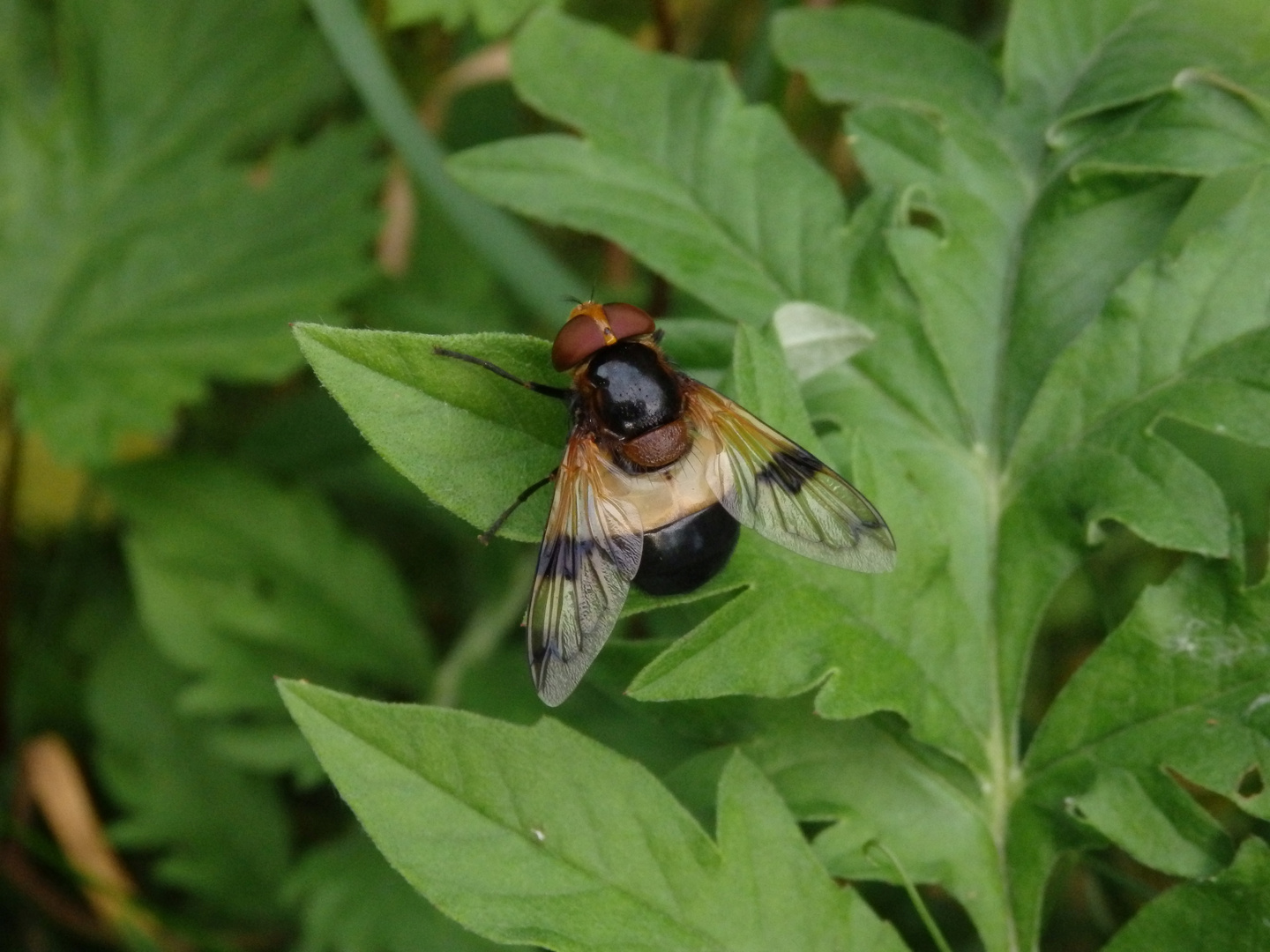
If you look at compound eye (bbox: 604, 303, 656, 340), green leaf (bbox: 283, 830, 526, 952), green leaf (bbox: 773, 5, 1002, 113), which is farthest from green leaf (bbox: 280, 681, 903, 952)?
green leaf (bbox: 773, 5, 1002, 113)

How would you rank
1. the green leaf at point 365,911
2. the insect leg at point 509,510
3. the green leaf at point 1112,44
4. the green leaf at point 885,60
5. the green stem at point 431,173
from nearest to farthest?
1. the insect leg at point 509,510
2. the green leaf at point 1112,44
3. the green leaf at point 885,60
4. the green leaf at point 365,911
5. the green stem at point 431,173

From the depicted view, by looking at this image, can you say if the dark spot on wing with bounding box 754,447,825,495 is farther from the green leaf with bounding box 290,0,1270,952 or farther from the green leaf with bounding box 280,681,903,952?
the green leaf with bounding box 280,681,903,952

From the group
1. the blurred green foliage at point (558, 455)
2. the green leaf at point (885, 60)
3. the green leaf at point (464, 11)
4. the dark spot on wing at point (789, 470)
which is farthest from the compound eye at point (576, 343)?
the green leaf at point (464, 11)

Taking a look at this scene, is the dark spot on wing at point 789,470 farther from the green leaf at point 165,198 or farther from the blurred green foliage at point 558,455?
the green leaf at point 165,198

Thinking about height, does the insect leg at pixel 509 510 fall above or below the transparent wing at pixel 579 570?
above

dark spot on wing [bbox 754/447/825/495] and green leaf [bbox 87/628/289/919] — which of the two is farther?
green leaf [bbox 87/628/289/919]
